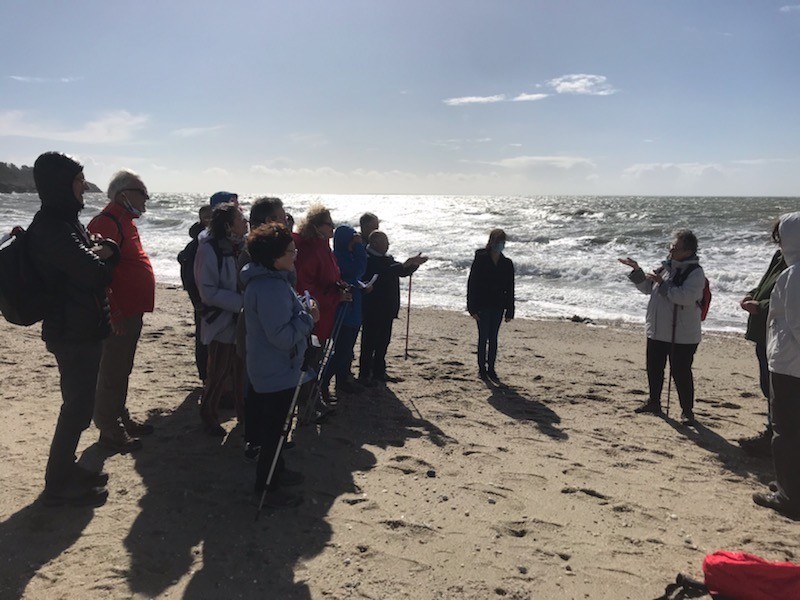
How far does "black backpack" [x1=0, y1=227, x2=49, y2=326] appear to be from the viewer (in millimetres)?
3061

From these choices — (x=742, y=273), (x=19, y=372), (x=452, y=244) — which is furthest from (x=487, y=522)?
(x=452, y=244)

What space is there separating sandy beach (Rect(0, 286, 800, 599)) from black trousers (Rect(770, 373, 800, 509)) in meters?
0.23

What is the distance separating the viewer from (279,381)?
346 centimetres

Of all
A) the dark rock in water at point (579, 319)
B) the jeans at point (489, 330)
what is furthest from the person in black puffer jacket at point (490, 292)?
the dark rock in water at point (579, 319)

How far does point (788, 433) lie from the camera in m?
3.74

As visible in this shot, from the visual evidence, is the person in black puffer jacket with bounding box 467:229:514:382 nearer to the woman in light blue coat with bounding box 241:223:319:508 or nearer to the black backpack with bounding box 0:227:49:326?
the woman in light blue coat with bounding box 241:223:319:508

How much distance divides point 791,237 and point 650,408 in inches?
99.5

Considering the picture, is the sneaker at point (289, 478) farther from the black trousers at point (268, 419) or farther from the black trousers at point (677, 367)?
the black trousers at point (677, 367)

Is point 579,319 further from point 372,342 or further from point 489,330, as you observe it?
point 372,342

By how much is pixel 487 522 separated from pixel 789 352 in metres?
2.23

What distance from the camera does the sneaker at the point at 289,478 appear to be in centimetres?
378

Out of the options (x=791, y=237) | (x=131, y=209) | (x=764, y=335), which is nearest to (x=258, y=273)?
(x=131, y=209)

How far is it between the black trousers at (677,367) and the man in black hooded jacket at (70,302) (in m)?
4.82

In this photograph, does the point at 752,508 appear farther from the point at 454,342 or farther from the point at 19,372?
the point at 19,372
